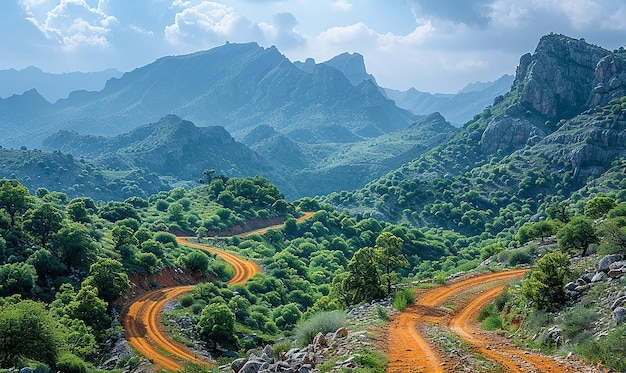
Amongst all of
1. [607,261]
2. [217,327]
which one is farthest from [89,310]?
[607,261]

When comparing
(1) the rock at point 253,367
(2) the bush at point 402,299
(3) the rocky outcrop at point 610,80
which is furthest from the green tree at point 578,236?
(3) the rocky outcrop at point 610,80

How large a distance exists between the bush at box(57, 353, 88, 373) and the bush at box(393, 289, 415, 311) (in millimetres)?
22201

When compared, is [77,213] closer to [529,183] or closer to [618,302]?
[618,302]

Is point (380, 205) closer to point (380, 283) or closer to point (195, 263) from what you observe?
point (195, 263)

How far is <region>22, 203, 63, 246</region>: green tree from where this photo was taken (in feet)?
165

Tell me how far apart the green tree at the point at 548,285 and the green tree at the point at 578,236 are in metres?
10.1

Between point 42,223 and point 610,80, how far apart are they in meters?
229

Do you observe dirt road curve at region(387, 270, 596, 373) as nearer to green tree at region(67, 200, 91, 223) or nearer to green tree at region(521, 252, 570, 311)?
green tree at region(521, 252, 570, 311)

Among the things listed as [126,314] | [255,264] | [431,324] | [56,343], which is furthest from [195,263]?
[431,324]

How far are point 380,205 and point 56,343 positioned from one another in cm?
15615

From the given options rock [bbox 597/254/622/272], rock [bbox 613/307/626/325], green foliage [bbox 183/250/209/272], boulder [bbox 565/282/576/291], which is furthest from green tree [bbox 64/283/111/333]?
rock [bbox 597/254/622/272]

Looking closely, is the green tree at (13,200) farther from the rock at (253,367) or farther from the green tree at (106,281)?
the rock at (253,367)

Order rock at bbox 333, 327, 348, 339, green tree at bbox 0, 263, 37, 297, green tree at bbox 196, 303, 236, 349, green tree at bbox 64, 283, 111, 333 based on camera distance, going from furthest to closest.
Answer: green tree at bbox 0, 263, 37, 297
green tree at bbox 196, 303, 236, 349
green tree at bbox 64, 283, 111, 333
rock at bbox 333, 327, 348, 339

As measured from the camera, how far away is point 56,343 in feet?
93.6
